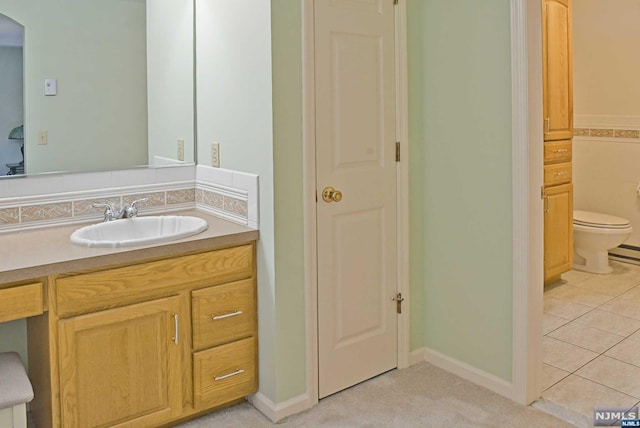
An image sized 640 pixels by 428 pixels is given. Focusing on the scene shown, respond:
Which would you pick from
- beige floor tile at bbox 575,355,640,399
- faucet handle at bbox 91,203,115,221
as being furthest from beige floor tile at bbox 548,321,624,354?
faucet handle at bbox 91,203,115,221

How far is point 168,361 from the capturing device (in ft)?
7.86

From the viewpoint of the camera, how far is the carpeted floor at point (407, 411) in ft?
8.25

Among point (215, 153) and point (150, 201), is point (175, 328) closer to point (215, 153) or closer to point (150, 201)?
point (150, 201)

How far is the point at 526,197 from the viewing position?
102 inches

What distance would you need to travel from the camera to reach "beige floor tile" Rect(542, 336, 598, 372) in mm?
3074

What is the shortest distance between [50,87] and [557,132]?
10.1ft

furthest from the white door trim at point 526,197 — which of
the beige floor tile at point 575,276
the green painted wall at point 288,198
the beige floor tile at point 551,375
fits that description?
the beige floor tile at point 575,276

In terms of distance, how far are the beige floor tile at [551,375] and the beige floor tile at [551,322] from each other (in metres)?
0.53

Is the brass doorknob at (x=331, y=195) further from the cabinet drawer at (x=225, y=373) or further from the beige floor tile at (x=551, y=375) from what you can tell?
the beige floor tile at (x=551, y=375)

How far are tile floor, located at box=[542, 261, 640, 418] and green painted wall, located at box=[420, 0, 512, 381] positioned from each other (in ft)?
1.26

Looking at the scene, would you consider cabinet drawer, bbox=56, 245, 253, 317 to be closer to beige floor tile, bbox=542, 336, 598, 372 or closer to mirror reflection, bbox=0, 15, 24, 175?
mirror reflection, bbox=0, 15, 24, 175

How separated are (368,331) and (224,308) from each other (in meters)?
0.75

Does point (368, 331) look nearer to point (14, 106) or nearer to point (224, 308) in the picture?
point (224, 308)

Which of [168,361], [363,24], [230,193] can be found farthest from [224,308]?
[363,24]
